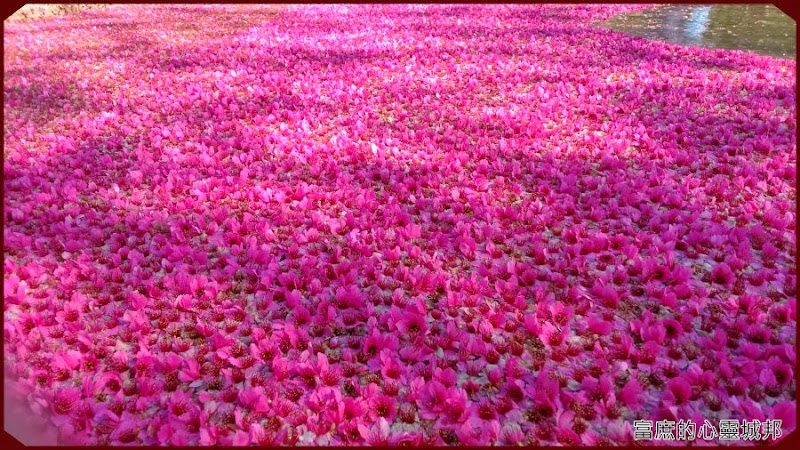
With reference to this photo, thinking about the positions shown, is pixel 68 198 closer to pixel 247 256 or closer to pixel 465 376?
pixel 247 256

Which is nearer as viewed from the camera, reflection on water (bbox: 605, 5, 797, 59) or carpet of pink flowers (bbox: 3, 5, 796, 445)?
carpet of pink flowers (bbox: 3, 5, 796, 445)

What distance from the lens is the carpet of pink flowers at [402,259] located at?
10.5 ft

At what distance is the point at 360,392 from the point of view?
3.31 meters

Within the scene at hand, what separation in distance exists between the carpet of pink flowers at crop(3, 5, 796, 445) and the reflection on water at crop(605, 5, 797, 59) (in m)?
3.79

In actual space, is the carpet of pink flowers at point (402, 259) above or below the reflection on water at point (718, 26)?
below

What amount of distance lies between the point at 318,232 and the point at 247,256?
82cm

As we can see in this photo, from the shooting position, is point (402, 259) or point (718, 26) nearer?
point (402, 259)

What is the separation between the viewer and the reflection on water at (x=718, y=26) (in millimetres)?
12797

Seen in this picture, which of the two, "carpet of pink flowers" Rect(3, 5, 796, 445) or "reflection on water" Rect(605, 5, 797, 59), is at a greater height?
"reflection on water" Rect(605, 5, 797, 59)

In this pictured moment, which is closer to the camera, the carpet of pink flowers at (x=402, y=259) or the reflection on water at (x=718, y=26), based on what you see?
the carpet of pink flowers at (x=402, y=259)

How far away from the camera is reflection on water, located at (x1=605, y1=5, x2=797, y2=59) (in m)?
12.8

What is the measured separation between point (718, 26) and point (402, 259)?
651 inches

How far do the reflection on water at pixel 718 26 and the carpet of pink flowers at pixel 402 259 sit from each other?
379 centimetres

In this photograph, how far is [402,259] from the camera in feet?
15.7
